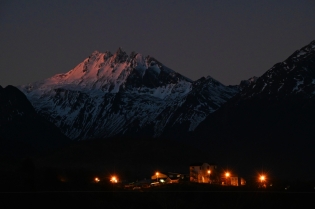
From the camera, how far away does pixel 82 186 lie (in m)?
136

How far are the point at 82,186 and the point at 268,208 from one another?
37454 millimetres

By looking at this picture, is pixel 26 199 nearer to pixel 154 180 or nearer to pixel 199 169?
pixel 154 180

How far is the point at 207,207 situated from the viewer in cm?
11888

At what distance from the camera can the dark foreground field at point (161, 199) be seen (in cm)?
11388

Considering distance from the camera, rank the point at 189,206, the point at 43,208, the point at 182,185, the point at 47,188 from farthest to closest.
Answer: the point at 182,185 → the point at 47,188 → the point at 189,206 → the point at 43,208

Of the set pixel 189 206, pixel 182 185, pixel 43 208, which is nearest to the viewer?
pixel 43 208

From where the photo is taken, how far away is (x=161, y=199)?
Answer: 119875mm

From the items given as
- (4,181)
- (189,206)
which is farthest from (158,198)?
(4,181)

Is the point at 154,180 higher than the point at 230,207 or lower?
higher

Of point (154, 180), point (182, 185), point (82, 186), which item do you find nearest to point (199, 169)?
point (154, 180)

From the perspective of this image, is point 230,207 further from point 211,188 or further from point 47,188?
point 47,188

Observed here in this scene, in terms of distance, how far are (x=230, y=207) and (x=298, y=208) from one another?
518 inches

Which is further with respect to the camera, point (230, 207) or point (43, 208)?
point (230, 207)

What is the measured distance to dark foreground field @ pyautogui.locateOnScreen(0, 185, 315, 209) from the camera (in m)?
114
